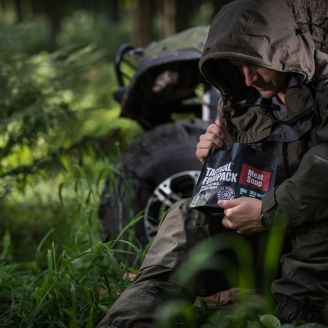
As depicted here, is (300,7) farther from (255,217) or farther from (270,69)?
(255,217)

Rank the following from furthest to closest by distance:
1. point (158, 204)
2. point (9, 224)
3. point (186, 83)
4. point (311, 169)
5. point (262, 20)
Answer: point (9, 224)
point (186, 83)
point (158, 204)
point (262, 20)
point (311, 169)

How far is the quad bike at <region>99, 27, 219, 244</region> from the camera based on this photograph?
14.8ft

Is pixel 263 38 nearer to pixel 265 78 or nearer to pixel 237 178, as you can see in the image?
pixel 265 78

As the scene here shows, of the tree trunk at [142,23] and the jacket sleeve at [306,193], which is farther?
the tree trunk at [142,23]

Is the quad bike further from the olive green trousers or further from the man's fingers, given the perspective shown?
the man's fingers

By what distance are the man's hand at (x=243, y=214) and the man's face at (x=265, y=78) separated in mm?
537

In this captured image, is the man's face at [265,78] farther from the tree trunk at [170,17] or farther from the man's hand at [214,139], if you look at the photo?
the tree trunk at [170,17]

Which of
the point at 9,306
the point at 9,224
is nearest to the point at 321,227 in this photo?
the point at 9,306

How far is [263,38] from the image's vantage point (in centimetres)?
290

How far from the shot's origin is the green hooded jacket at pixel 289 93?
108 inches

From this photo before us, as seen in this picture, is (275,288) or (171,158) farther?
(171,158)

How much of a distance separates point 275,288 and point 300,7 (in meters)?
1.21

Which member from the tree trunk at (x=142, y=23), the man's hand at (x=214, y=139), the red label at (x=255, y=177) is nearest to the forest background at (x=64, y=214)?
the red label at (x=255, y=177)

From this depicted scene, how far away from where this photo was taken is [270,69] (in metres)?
3.00
